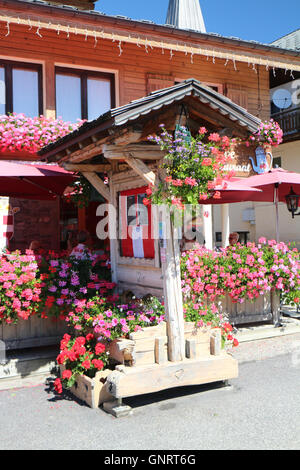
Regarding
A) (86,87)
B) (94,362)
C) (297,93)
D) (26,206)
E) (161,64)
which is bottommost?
(94,362)

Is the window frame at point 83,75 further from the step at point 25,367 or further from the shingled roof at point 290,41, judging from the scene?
the shingled roof at point 290,41

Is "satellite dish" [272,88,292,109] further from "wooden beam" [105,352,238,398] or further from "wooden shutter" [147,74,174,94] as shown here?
"wooden beam" [105,352,238,398]

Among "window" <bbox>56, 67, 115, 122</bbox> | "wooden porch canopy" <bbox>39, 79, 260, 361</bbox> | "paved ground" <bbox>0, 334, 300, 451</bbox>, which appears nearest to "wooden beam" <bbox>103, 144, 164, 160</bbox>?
"wooden porch canopy" <bbox>39, 79, 260, 361</bbox>

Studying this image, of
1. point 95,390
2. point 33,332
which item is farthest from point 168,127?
point 33,332

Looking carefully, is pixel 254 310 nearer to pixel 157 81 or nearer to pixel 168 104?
pixel 168 104

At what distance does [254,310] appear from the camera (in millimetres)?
8758

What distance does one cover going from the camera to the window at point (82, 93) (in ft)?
36.2

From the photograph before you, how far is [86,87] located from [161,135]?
254 inches

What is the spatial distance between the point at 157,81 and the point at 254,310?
21.3ft

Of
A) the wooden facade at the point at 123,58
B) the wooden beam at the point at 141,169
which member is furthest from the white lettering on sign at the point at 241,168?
the wooden beam at the point at 141,169

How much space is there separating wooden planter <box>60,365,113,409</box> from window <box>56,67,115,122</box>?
7.15m
